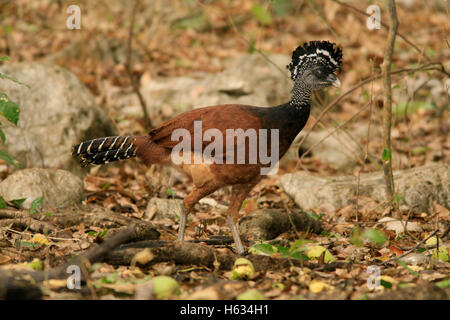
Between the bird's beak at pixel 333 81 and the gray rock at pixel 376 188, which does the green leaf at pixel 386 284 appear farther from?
the gray rock at pixel 376 188

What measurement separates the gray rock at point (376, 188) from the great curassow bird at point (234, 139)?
4.38 feet

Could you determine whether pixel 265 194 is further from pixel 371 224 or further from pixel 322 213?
pixel 371 224

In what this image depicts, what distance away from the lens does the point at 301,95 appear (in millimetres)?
5191

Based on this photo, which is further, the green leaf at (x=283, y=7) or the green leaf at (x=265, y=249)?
the green leaf at (x=283, y=7)

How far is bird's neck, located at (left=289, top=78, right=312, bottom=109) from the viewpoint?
5.18m

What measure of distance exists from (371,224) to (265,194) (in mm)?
1960

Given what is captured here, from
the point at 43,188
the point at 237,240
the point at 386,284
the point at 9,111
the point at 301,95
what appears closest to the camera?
the point at 386,284

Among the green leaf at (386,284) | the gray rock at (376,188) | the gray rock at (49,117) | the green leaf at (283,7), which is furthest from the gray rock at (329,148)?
the green leaf at (386,284)

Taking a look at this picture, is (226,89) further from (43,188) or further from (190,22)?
(43,188)

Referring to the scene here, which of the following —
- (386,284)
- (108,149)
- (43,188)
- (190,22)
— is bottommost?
(386,284)

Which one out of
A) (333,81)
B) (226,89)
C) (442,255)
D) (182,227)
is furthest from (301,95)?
(226,89)

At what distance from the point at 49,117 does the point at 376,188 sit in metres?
4.45

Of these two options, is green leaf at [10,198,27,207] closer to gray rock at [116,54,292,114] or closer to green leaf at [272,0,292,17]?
gray rock at [116,54,292,114]

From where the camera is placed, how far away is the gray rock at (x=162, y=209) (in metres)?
6.27
